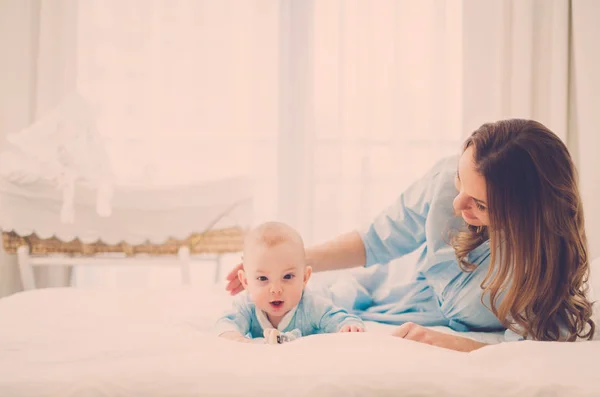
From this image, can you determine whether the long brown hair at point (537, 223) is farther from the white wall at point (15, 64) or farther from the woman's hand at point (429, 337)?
the white wall at point (15, 64)

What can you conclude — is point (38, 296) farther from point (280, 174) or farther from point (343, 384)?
point (280, 174)

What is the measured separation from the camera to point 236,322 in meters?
1.38

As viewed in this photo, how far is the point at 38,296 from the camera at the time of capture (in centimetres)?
157

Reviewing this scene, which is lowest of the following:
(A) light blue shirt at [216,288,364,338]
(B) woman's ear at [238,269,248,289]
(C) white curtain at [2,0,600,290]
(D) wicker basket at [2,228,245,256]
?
(D) wicker basket at [2,228,245,256]

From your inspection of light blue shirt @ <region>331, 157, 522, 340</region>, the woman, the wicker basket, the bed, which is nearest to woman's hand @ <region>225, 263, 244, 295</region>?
the bed

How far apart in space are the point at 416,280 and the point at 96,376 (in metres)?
1.11

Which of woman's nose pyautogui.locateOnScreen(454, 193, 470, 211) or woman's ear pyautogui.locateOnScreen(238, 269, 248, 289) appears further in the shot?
woman's ear pyautogui.locateOnScreen(238, 269, 248, 289)

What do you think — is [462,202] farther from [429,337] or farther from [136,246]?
[136,246]

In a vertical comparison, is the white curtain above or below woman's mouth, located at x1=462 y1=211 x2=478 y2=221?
above

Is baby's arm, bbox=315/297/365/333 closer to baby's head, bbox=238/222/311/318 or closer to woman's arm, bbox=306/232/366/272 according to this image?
baby's head, bbox=238/222/311/318

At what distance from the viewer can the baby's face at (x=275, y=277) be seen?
4.54ft

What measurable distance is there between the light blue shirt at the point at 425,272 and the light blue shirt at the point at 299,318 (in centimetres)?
28

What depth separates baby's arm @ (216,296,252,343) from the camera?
1280 millimetres

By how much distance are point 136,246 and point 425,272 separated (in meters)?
1.42
